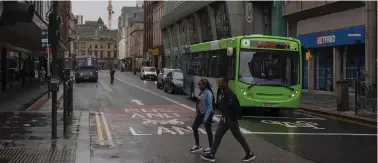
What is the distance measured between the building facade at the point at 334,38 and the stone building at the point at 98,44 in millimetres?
141759

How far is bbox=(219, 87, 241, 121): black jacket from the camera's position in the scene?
8942 millimetres

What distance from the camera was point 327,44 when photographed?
29.2 meters

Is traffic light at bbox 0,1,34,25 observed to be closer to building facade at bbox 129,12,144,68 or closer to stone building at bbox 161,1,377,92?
stone building at bbox 161,1,377,92

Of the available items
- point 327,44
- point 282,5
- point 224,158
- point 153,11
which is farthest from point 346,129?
point 153,11

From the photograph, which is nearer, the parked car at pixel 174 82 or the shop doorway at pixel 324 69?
the shop doorway at pixel 324 69

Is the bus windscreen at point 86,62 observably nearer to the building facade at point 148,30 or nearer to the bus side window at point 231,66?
the bus side window at point 231,66

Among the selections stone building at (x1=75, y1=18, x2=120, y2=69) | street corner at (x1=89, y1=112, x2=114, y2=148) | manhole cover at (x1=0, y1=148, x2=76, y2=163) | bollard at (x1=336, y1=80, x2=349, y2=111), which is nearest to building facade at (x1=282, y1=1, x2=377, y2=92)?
bollard at (x1=336, y1=80, x2=349, y2=111)

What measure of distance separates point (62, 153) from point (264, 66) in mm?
9913

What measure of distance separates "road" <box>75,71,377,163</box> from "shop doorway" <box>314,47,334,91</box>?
1289 cm

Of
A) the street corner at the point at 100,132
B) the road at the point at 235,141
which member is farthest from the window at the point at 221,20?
the street corner at the point at 100,132

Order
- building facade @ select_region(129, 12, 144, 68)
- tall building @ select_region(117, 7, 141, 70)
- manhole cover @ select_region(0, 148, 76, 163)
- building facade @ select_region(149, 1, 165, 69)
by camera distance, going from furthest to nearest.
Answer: tall building @ select_region(117, 7, 141, 70) → building facade @ select_region(129, 12, 144, 68) → building facade @ select_region(149, 1, 165, 69) → manhole cover @ select_region(0, 148, 76, 163)

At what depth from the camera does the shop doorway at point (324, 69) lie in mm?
30406

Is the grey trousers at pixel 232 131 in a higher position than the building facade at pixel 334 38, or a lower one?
lower

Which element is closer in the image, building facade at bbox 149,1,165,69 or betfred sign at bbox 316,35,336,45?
betfred sign at bbox 316,35,336,45
